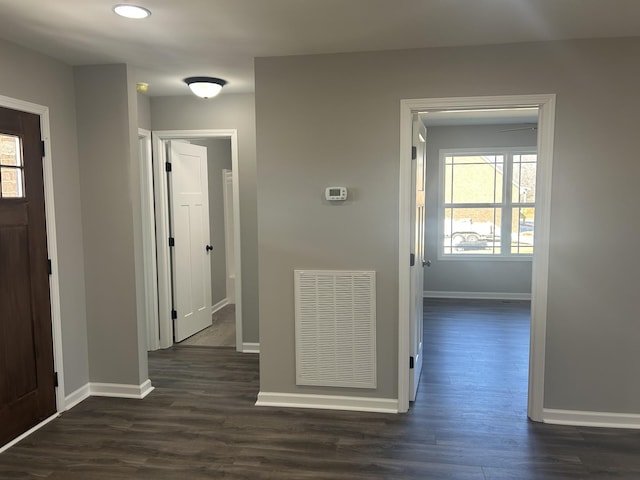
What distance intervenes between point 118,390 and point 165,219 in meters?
1.77

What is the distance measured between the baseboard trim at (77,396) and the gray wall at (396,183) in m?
1.45

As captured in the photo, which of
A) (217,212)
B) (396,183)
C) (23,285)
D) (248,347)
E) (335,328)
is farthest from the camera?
(217,212)

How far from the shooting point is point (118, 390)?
376 centimetres

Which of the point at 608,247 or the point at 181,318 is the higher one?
the point at 608,247

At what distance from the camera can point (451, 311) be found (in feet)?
21.1

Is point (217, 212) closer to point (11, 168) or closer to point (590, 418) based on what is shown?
point (11, 168)

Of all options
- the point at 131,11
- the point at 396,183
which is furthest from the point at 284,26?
the point at 396,183

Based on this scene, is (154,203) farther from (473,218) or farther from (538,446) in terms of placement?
(473,218)

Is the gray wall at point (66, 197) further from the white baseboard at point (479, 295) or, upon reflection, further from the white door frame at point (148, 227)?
the white baseboard at point (479, 295)

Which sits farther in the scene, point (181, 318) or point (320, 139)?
point (181, 318)

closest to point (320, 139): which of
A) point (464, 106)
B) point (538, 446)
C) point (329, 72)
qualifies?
point (329, 72)

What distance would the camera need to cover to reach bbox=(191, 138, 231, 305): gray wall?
6.36 metres

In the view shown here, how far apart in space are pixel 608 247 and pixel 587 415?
1154mm

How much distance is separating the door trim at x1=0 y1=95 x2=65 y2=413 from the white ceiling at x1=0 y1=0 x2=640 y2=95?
19.4 inches
